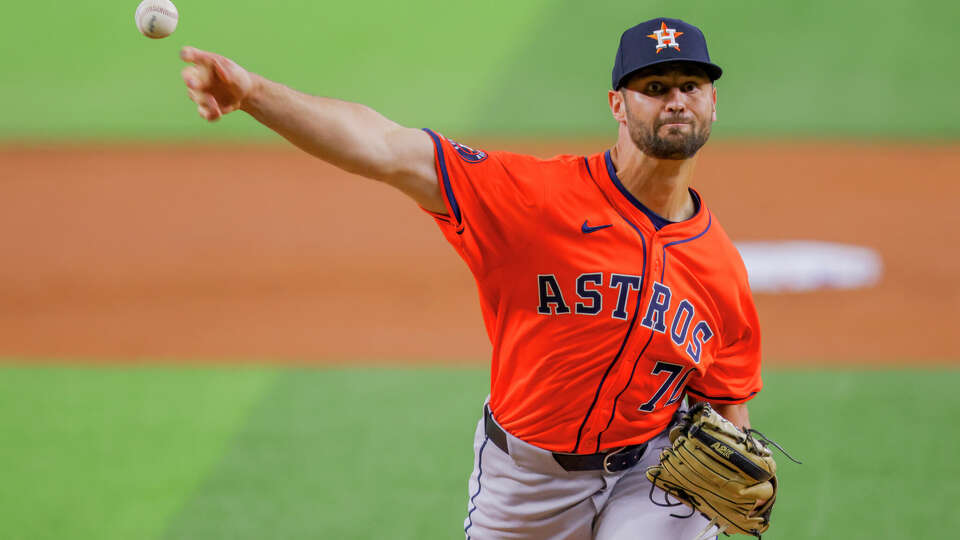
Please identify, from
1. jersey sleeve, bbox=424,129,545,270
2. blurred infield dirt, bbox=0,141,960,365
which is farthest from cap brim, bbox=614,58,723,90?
blurred infield dirt, bbox=0,141,960,365

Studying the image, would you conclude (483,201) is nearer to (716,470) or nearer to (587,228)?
(587,228)

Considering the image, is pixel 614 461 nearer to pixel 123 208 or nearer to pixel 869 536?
pixel 869 536

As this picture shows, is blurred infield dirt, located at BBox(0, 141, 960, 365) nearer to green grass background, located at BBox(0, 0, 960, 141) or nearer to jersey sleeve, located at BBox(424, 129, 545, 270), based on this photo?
green grass background, located at BBox(0, 0, 960, 141)

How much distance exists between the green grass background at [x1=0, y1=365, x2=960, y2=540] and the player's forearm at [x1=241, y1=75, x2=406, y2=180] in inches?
107

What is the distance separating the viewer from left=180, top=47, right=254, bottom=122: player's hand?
2.66 meters

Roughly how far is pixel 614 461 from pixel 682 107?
3.93 ft

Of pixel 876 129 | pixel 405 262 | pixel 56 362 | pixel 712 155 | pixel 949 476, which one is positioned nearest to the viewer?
pixel 949 476

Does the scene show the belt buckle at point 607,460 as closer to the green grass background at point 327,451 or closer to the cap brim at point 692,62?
the cap brim at point 692,62

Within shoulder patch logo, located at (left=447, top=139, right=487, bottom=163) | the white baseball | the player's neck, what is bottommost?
the player's neck

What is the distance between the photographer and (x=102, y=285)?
8297 millimetres

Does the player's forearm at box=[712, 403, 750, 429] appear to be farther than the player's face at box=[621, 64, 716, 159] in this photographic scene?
Yes

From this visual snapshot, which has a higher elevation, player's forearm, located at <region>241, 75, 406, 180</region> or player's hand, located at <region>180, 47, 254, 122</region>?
player's hand, located at <region>180, 47, 254, 122</region>

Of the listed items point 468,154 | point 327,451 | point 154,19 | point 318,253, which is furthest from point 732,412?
point 318,253

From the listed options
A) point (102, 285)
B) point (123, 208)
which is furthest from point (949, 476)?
point (123, 208)
